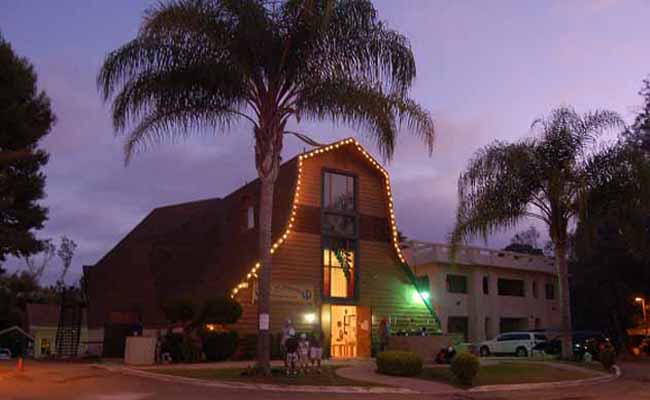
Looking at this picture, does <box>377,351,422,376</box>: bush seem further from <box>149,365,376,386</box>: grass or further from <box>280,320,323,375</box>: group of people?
<box>280,320,323,375</box>: group of people

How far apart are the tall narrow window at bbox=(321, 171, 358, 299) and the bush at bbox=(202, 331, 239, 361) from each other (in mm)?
5252

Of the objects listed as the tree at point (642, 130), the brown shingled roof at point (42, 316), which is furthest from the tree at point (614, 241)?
the brown shingled roof at point (42, 316)

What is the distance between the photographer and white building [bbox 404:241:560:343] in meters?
43.1

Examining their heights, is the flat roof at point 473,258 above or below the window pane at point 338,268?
above

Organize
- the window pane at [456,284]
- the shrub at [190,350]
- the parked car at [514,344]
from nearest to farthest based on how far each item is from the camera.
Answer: the shrub at [190,350] < the parked car at [514,344] < the window pane at [456,284]

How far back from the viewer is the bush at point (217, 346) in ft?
80.9

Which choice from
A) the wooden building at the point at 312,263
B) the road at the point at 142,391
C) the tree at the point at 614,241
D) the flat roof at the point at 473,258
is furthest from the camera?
the flat roof at the point at 473,258

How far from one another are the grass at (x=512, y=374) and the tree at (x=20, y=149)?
56.5 feet

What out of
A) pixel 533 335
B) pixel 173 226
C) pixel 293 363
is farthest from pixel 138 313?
pixel 533 335

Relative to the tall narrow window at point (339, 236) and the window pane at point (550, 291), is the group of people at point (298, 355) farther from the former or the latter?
the window pane at point (550, 291)

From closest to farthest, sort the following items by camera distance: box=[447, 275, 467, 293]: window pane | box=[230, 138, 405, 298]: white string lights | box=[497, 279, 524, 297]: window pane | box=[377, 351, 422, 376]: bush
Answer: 1. box=[377, 351, 422, 376]: bush
2. box=[230, 138, 405, 298]: white string lights
3. box=[447, 275, 467, 293]: window pane
4. box=[497, 279, 524, 297]: window pane


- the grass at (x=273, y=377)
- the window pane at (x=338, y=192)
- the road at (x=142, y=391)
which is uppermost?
the window pane at (x=338, y=192)

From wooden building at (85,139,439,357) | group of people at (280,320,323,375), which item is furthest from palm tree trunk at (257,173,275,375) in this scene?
wooden building at (85,139,439,357)

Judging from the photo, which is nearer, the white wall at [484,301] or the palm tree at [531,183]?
the palm tree at [531,183]
